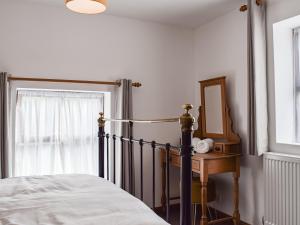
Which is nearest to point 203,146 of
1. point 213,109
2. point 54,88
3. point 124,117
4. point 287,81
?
point 213,109

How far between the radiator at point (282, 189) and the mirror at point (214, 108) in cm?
67

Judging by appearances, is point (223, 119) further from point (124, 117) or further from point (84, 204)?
point (84, 204)

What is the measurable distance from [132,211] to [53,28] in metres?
2.42

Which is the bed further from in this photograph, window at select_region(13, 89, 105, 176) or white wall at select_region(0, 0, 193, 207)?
white wall at select_region(0, 0, 193, 207)

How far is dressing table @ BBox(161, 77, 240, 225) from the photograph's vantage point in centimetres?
269

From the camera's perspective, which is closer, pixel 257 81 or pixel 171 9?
pixel 257 81

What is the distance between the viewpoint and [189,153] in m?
1.32

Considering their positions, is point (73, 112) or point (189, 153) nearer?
point (189, 153)

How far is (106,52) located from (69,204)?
2.23m

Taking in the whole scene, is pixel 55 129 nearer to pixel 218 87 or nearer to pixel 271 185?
pixel 218 87

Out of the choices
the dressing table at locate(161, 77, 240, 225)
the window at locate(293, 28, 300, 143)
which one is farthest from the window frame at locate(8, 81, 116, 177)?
the window at locate(293, 28, 300, 143)

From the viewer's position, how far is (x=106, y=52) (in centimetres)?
325

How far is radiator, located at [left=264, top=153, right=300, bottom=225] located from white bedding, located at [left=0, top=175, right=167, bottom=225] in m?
1.57

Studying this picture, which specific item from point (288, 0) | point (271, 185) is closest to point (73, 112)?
point (271, 185)
